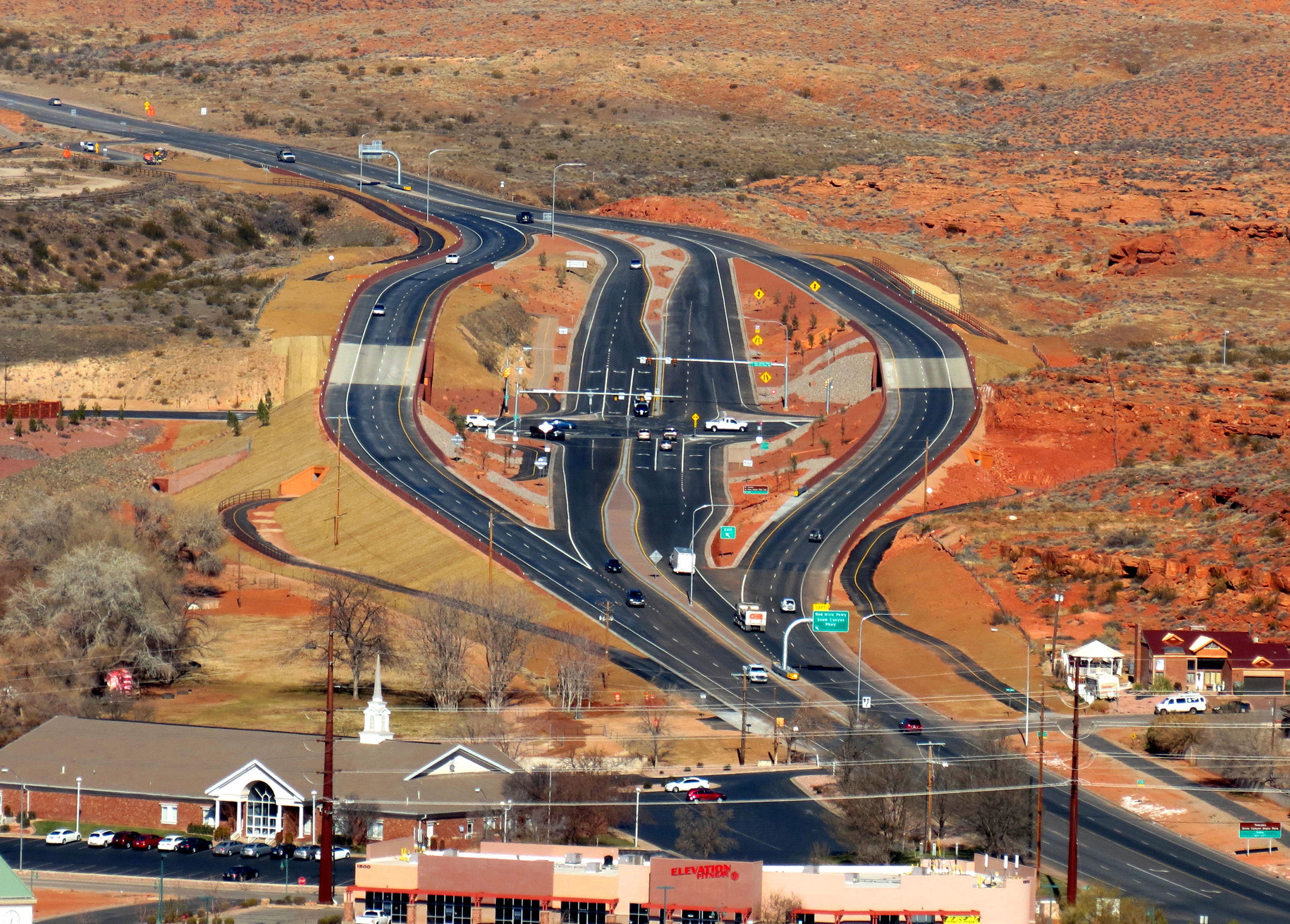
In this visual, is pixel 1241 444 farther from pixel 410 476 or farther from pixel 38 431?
pixel 38 431

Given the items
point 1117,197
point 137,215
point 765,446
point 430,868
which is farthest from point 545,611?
point 1117,197

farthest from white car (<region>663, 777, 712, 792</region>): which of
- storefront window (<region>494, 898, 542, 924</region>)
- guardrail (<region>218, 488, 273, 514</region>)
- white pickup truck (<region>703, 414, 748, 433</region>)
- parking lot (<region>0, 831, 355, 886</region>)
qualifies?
white pickup truck (<region>703, 414, 748, 433</region>)

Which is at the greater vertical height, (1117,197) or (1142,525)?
(1117,197)

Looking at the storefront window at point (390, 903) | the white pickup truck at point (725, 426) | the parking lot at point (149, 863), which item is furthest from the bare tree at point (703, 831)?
the white pickup truck at point (725, 426)

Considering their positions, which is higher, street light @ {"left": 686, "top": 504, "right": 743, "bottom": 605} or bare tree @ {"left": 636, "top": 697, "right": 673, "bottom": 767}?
street light @ {"left": 686, "top": 504, "right": 743, "bottom": 605}

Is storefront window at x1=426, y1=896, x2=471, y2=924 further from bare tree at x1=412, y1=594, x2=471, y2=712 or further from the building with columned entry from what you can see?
bare tree at x1=412, y1=594, x2=471, y2=712
